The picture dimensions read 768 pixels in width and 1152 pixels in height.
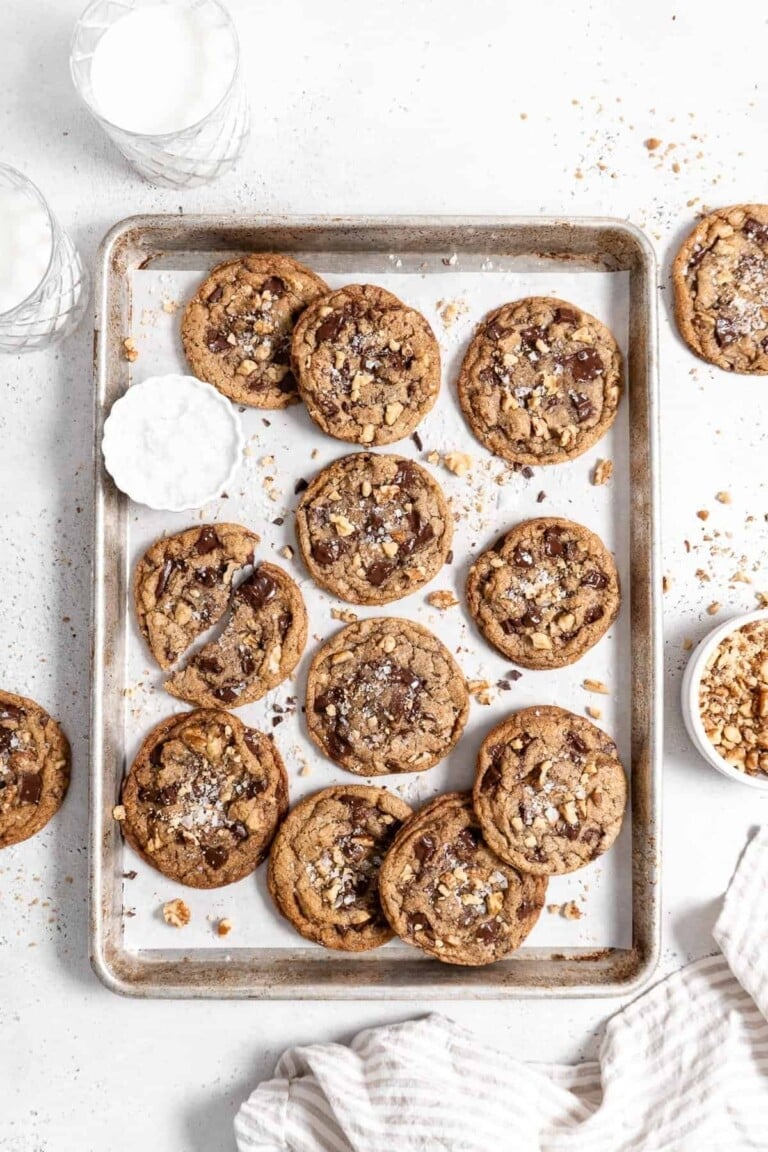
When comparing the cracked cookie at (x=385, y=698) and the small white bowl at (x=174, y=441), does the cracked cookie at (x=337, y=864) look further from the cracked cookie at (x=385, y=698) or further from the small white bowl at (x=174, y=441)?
the small white bowl at (x=174, y=441)

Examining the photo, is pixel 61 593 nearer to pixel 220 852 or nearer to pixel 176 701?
pixel 176 701

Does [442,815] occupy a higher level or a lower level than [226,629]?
lower

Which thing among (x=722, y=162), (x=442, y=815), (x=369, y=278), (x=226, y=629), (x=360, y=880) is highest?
(x=722, y=162)

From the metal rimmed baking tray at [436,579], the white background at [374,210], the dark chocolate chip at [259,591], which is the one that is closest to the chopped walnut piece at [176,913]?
the metal rimmed baking tray at [436,579]

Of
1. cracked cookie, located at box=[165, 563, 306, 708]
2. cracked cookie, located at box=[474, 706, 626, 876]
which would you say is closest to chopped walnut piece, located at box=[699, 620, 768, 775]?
cracked cookie, located at box=[474, 706, 626, 876]

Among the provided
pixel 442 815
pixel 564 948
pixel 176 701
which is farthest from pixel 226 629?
pixel 564 948

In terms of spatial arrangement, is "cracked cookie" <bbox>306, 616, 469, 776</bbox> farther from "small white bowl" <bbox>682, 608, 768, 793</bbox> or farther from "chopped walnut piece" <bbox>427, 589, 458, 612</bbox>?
"small white bowl" <bbox>682, 608, 768, 793</bbox>
